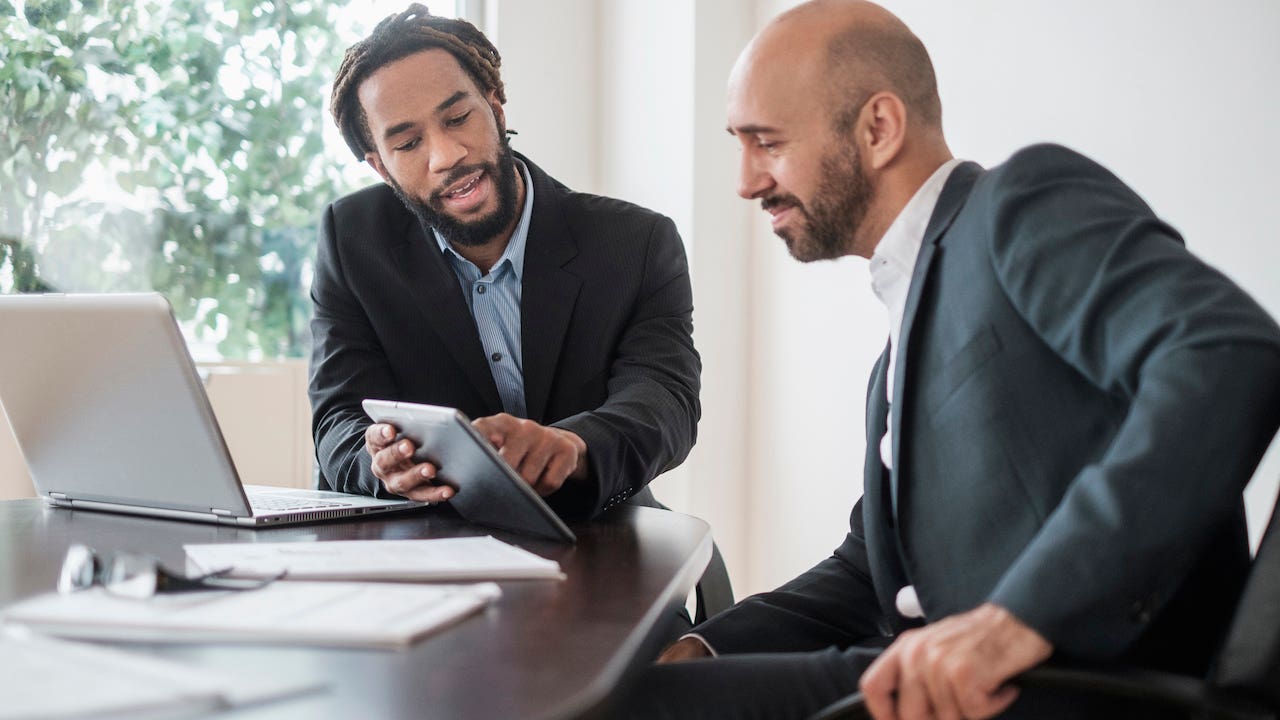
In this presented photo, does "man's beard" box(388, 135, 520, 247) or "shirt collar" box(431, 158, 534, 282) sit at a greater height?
"man's beard" box(388, 135, 520, 247)

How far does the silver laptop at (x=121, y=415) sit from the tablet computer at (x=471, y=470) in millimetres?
156

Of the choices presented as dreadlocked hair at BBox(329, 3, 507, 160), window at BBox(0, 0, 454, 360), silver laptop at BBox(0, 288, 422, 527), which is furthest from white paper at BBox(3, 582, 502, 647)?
window at BBox(0, 0, 454, 360)

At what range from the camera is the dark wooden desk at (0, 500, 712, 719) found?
76 centimetres

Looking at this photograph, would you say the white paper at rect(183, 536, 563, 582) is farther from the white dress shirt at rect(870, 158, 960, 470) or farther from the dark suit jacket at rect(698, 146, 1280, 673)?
the white dress shirt at rect(870, 158, 960, 470)

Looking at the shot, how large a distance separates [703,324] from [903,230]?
7.53 feet

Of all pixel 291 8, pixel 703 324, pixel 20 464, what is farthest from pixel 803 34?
pixel 291 8

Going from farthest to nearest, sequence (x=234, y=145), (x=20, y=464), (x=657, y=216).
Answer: (x=234, y=145), (x=20, y=464), (x=657, y=216)

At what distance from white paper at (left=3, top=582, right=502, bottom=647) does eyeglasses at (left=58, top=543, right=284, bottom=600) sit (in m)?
0.01

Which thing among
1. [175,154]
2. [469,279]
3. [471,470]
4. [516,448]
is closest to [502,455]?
[516,448]

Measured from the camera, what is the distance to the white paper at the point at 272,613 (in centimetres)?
89

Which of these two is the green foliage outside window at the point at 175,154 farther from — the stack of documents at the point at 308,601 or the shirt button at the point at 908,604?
the shirt button at the point at 908,604

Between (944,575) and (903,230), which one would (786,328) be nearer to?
(903,230)

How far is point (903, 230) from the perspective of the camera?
1.52 metres

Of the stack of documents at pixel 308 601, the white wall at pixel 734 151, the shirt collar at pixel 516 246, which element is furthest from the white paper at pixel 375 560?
the white wall at pixel 734 151
